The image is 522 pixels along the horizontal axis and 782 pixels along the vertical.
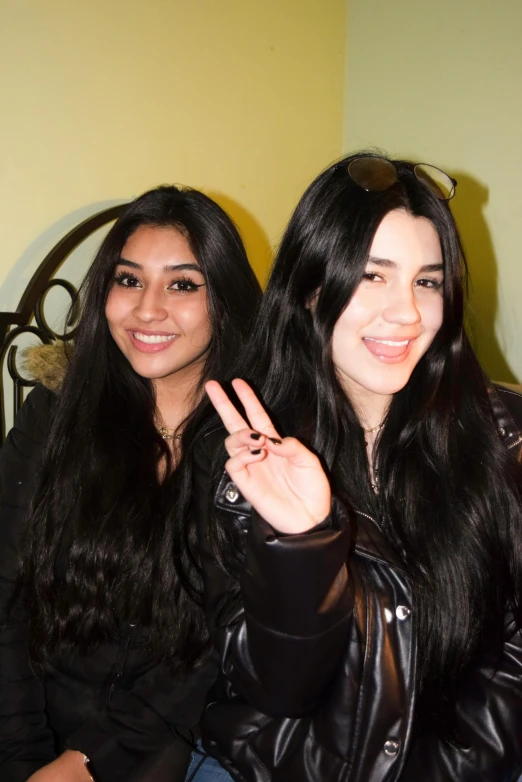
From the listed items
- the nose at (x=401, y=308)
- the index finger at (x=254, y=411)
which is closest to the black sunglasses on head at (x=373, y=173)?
the nose at (x=401, y=308)

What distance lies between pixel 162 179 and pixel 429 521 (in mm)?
1545

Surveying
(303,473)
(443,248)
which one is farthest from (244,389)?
(443,248)

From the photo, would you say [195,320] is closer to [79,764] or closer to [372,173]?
[372,173]

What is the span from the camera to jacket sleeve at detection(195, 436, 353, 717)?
88 cm

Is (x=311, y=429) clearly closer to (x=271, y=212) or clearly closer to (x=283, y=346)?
(x=283, y=346)

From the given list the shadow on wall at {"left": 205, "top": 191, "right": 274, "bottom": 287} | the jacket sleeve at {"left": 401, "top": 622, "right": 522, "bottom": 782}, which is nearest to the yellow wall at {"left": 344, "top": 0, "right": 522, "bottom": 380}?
the shadow on wall at {"left": 205, "top": 191, "right": 274, "bottom": 287}

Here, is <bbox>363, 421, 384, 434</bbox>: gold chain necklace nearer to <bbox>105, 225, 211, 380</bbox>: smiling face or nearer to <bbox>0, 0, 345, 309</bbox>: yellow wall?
<bbox>105, 225, 211, 380</bbox>: smiling face

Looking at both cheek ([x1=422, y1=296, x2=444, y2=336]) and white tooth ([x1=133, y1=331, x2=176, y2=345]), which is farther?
white tooth ([x1=133, y1=331, x2=176, y2=345])

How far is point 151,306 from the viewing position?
1375mm

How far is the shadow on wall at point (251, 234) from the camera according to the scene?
8.08ft

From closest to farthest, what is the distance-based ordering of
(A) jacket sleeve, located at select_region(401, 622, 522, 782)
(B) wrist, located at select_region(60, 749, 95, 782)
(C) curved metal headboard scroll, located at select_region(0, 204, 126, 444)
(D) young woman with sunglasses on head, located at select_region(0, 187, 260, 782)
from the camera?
(A) jacket sleeve, located at select_region(401, 622, 522, 782) → (B) wrist, located at select_region(60, 749, 95, 782) → (D) young woman with sunglasses on head, located at select_region(0, 187, 260, 782) → (C) curved metal headboard scroll, located at select_region(0, 204, 126, 444)

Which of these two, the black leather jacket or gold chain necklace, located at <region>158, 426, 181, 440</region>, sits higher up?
gold chain necklace, located at <region>158, 426, 181, 440</region>

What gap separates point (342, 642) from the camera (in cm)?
97

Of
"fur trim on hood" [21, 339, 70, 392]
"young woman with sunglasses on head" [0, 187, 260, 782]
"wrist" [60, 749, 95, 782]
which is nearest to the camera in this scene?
"wrist" [60, 749, 95, 782]
